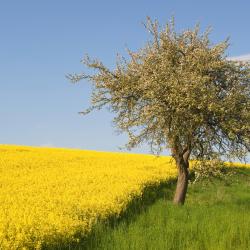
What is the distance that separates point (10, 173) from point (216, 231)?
13827mm

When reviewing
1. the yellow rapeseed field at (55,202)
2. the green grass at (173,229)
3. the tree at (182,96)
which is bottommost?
the green grass at (173,229)

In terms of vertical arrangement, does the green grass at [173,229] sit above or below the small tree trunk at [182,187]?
below

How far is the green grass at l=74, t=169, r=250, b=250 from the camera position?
14945 millimetres

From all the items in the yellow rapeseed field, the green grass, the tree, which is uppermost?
the tree

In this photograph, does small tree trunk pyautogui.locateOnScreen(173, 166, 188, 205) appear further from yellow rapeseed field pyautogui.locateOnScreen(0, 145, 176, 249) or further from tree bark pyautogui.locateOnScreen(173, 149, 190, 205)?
yellow rapeseed field pyautogui.locateOnScreen(0, 145, 176, 249)

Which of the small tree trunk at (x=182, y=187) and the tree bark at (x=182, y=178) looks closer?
the tree bark at (x=182, y=178)

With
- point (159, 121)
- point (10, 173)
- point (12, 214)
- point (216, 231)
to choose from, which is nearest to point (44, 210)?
point (12, 214)

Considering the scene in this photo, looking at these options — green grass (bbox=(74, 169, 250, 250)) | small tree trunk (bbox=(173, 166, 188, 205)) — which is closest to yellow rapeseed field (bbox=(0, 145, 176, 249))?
green grass (bbox=(74, 169, 250, 250))

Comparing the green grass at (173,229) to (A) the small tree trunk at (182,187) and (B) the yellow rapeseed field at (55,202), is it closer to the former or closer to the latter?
(B) the yellow rapeseed field at (55,202)

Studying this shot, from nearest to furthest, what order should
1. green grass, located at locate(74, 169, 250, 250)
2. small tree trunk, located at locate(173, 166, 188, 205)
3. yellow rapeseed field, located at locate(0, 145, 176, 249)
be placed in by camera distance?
1. yellow rapeseed field, located at locate(0, 145, 176, 249)
2. green grass, located at locate(74, 169, 250, 250)
3. small tree trunk, located at locate(173, 166, 188, 205)

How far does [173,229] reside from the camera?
17.0m

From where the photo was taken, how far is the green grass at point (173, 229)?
1495 cm

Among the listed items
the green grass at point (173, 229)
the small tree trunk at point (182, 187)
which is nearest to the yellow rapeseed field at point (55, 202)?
the green grass at point (173, 229)

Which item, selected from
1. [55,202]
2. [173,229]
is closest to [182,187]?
[173,229]
